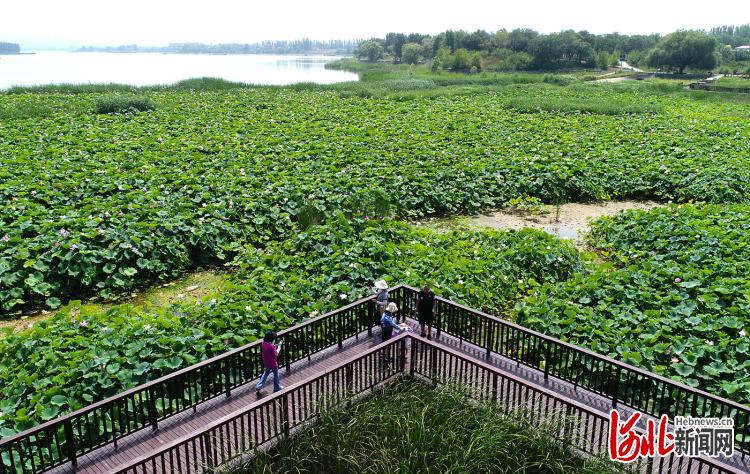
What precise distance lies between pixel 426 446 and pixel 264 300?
13.9 ft

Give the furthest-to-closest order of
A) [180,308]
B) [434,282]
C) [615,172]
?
1. [615,172]
2. [434,282]
3. [180,308]

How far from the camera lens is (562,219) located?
16.2 m

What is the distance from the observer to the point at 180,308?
901 cm

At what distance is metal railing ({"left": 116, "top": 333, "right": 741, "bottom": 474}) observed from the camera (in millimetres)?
5426

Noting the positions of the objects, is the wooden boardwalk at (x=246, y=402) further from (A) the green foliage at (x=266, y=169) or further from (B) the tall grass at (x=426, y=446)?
(A) the green foliage at (x=266, y=169)

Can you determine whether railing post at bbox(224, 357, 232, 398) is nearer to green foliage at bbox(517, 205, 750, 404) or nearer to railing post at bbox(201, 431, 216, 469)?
railing post at bbox(201, 431, 216, 469)

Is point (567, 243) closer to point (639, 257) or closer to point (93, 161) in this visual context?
point (639, 257)

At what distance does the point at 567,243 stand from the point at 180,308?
25.8 feet

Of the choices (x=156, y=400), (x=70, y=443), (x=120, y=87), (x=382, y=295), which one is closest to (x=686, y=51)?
(x=120, y=87)

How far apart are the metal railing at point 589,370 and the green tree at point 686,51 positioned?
272 feet

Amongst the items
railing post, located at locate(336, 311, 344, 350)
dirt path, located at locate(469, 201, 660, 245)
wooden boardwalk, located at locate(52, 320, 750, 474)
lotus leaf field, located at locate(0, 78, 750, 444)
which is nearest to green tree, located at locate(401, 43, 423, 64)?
lotus leaf field, located at locate(0, 78, 750, 444)

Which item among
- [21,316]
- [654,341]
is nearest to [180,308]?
[21,316]

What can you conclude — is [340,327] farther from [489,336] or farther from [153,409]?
[153,409]

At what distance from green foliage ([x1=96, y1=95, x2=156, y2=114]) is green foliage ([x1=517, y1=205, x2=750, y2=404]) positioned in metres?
23.9
